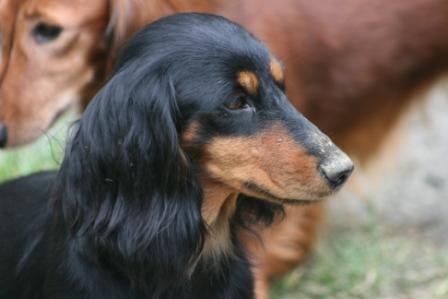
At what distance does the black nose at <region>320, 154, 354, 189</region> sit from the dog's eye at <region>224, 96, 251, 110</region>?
0.83 feet

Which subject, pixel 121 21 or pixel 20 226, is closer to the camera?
pixel 20 226

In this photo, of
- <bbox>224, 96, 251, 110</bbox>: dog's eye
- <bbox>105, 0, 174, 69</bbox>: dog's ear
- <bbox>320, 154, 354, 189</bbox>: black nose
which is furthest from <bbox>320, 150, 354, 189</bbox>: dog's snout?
<bbox>105, 0, 174, 69</bbox>: dog's ear

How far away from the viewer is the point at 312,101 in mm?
3980

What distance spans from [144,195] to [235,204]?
0.38 metres

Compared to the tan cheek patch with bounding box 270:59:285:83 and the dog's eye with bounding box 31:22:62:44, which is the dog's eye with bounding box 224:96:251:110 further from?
the dog's eye with bounding box 31:22:62:44

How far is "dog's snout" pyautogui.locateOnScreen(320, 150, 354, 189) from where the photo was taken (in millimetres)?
2527

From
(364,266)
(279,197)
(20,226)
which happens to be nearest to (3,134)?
(20,226)

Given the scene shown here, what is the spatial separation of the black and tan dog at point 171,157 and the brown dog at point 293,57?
2.11 ft

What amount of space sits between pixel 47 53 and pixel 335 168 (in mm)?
1237

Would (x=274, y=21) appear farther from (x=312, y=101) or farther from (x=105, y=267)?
(x=105, y=267)

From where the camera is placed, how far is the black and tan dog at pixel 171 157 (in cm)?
254

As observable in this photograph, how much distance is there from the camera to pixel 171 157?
253 cm

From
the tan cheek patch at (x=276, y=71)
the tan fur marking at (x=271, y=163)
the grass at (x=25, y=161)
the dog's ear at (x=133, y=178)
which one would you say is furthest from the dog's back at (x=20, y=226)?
the grass at (x=25, y=161)

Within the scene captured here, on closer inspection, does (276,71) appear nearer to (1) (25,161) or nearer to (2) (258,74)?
(2) (258,74)
